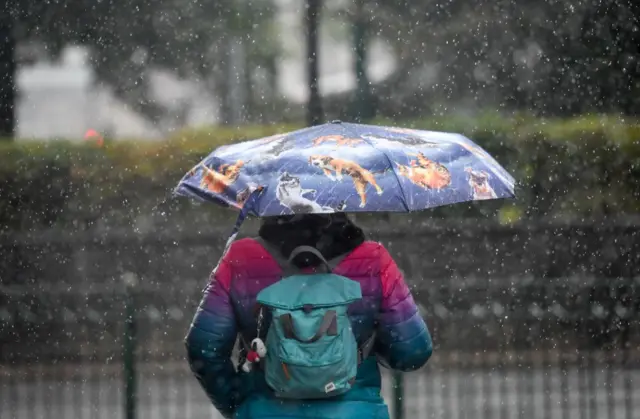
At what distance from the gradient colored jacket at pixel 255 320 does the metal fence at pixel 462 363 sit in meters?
2.84

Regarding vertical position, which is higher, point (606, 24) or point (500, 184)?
point (606, 24)

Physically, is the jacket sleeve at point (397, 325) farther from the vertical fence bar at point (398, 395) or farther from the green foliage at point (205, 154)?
the green foliage at point (205, 154)

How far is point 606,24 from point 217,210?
229 inches

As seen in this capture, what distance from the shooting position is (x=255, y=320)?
153 inches

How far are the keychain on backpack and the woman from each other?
0.04m

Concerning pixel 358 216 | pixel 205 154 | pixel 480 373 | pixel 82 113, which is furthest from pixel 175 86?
pixel 480 373

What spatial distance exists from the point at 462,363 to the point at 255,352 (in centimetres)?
574

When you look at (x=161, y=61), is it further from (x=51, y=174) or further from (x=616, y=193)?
(x=616, y=193)

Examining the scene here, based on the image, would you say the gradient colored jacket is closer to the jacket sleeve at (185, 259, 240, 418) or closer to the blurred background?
the jacket sleeve at (185, 259, 240, 418)

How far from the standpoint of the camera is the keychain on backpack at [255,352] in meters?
3.75

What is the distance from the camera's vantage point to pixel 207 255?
13992mm

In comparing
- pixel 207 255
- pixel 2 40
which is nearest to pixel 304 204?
pixel 207 255

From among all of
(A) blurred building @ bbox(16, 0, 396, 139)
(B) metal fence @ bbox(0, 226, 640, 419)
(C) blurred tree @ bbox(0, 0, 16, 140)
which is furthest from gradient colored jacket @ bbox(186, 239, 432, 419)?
(C) blurred tree @ bbox(0, 0, 16, 140)

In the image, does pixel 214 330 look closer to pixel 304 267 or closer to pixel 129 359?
pixel 304 267
